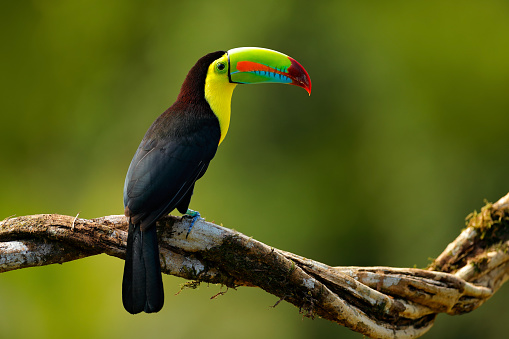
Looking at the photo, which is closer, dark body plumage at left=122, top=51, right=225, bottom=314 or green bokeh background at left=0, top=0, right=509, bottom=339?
dark body plumage at left=122, top=51, right=225, bottom=314

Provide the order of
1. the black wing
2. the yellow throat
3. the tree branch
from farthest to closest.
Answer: the yellow throat, the black wing, the tree branch

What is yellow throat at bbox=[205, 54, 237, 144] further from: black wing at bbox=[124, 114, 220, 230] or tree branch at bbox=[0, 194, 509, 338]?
tree branch at bbox=[0, 194, 509, 338]

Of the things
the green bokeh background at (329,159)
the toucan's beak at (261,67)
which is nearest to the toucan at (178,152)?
the toucan's beak at (261,67)

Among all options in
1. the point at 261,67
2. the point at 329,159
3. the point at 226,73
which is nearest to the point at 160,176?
the point at 226,73

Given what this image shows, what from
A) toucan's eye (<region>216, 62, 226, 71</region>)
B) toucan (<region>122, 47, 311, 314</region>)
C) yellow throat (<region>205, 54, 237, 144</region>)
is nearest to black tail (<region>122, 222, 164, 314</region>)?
toucan (<region>122, 47, 311, 314</region>)

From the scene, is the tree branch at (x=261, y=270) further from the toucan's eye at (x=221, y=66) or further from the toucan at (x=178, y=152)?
the toucan's eye at (x=221, y=66)

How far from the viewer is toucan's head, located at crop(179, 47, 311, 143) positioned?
263 centimetres

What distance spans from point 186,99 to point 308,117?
2281mm

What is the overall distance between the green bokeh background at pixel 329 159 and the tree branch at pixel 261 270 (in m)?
2.17

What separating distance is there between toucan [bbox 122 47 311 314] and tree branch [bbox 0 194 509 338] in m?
0.09

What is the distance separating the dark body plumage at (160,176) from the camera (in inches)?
78.3

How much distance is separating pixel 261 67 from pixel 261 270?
3.62 feet

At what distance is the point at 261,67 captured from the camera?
107 inches

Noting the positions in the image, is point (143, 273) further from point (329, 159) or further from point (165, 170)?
point (329, 159)
